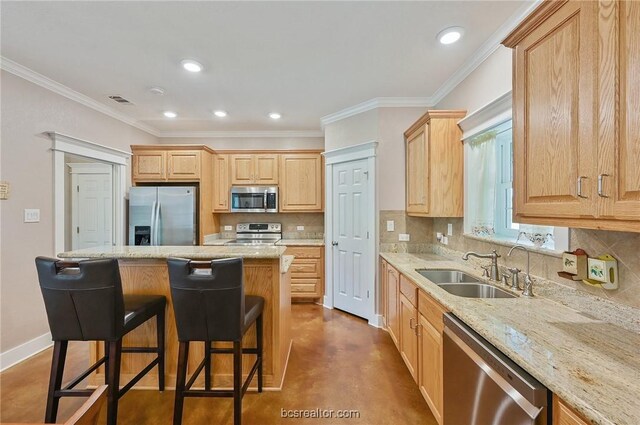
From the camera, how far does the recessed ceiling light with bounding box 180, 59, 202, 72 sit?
8.00ft

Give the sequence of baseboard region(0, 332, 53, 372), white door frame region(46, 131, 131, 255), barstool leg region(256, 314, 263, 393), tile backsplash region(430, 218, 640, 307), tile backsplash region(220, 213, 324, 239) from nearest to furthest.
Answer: tile backsplash region(430, 218, 640, 307), barstool leg region(256, 314, 263, 393), baseboard region(0, 332, 53, 372), white door frame region(46, 131, 131, 255), tile backsplash region(220, 213, 324, 239)

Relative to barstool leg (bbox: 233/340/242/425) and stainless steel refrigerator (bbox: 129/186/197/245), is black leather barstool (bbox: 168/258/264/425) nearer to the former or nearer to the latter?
barstool leg (bbox: 233/340/242/425)

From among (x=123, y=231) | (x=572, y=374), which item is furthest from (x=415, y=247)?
(x=123, y=231)

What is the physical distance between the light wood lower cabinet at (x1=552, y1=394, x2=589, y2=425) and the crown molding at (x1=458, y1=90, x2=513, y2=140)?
1.70 meters

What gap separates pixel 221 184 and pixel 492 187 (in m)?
3.77

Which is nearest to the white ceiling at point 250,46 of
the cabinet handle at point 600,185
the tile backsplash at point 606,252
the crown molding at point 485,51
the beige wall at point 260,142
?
the crown molding at point 485,51

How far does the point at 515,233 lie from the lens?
2098mm

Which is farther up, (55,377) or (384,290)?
(384,290)

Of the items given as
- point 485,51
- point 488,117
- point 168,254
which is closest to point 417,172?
point 488,117

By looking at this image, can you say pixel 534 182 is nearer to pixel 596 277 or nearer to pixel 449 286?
pixel 596 277

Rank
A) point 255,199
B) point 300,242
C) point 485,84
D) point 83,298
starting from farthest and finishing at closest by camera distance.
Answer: point 255,199, point 300,242, point 485,84, point 83,298

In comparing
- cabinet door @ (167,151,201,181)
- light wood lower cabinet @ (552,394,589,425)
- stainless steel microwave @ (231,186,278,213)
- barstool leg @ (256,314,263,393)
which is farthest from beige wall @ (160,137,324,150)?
light wood lower cabinet @ (552,394,589,425)

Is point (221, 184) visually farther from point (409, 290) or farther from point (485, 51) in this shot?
point (485, 51)

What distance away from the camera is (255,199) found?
4.36 meters
